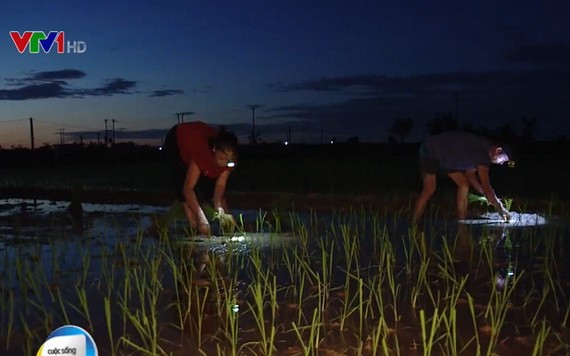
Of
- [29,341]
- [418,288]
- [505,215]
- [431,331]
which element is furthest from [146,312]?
[505,215]

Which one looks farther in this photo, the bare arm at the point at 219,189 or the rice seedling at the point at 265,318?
the bare arm at the point at 219,189

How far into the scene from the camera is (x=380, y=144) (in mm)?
39969

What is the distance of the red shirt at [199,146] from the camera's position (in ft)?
19.1

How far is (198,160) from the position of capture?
5.83m

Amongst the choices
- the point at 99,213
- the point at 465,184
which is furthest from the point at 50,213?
the point at 465,184

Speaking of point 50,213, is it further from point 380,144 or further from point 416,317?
point 380,144

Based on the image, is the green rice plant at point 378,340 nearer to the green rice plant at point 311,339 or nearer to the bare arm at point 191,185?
the green rice plant at point 311,339

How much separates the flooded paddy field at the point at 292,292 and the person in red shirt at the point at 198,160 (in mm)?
266

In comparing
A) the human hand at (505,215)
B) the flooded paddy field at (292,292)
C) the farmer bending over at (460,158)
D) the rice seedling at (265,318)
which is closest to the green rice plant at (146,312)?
the flooded paddy field at (292,292)

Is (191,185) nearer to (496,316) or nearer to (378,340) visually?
(496,316)

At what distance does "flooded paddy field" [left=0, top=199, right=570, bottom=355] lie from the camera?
3.01 meters

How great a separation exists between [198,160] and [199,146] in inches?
4.6

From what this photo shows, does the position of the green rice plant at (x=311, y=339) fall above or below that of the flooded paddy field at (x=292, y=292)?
above

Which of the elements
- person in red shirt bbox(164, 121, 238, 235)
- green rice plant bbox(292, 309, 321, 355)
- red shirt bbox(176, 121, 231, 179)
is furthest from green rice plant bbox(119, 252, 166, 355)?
red shirt bbox(176, 121, 231, 179)
